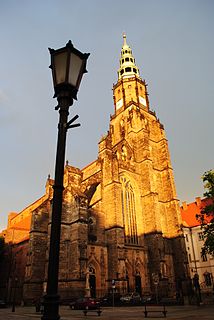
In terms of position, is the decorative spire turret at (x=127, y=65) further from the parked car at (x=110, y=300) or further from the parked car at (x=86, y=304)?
the parked car at (x=86, y=304)

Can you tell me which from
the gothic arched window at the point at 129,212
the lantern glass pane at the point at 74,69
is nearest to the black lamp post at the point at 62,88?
the lantern glass pane at the point at 74,69

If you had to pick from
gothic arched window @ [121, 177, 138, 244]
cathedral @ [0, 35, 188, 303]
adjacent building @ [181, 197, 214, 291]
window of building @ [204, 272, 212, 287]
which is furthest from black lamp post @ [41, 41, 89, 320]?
window of building @ [204, 272, 212, 287]

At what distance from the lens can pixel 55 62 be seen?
11.9 feet

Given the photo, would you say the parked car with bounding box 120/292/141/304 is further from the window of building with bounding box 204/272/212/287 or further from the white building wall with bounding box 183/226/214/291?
the window of building with bounding box 204/272/212/287

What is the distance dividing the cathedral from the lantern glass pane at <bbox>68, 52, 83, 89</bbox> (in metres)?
20.9

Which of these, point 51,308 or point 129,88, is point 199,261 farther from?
point 51,308

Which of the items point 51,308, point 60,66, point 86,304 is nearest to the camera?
point 51,308

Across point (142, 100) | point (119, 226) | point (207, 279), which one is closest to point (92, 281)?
point (119, 226)

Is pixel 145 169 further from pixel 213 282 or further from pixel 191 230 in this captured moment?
pixel 213 282

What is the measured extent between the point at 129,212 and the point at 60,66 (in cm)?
3221

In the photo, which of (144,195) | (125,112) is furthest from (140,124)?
(144,195)

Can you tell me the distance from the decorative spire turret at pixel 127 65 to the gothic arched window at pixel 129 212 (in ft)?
83.6

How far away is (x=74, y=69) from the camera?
3639 mm

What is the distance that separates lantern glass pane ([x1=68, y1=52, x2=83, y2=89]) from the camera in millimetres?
3592
